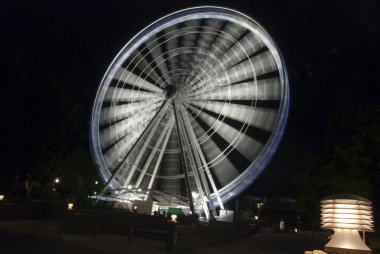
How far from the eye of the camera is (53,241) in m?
13.4

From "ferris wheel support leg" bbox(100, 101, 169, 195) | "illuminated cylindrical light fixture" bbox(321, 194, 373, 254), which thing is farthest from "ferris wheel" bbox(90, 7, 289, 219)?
"illuminated cylindrical light fixture" bbox(321, 194, 373, 254)

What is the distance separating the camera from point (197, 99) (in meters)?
26.6

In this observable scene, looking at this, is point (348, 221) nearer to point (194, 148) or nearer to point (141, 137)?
point (194, 148)

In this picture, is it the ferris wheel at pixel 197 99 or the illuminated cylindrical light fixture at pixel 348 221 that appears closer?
the illuminated cylindrical light fixture at pixel 348 221

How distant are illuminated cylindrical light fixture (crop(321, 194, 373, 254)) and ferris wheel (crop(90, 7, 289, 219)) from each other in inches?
639

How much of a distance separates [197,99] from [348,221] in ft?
68.8

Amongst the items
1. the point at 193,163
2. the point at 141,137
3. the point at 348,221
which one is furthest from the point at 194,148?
the point at 348,221

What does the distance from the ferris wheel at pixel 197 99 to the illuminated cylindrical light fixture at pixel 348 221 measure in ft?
53.2

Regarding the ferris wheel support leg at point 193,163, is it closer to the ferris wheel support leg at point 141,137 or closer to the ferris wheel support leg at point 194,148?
the ferris wheel support leg at point 194,148

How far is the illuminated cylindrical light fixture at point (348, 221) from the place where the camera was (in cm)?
594

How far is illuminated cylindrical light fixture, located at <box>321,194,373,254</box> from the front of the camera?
5.94m

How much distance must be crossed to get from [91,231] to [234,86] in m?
11.7

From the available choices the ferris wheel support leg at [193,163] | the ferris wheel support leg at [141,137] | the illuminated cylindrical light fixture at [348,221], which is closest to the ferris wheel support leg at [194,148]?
the ferris wheel support leg at [193,163]

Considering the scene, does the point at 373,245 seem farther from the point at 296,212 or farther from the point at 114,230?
the point at 296,212
